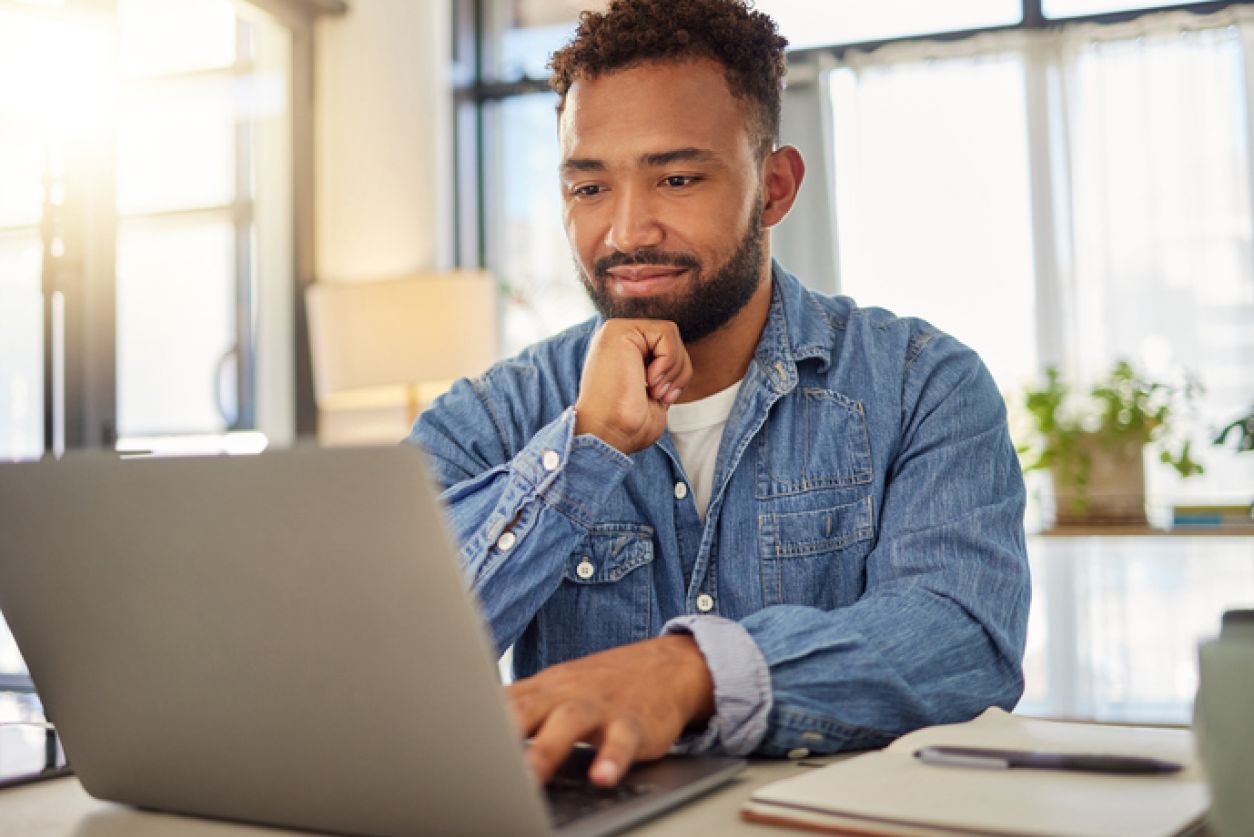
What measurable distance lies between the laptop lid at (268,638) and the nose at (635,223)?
2.62ft

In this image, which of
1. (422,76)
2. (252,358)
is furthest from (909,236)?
(252,358)

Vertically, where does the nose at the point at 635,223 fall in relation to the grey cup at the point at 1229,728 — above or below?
above

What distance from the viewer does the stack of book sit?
3.17 metres

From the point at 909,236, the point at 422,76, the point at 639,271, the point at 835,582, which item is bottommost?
the point at 835,582

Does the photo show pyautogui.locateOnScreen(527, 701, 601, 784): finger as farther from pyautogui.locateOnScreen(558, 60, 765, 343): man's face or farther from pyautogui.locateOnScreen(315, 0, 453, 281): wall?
pyautogui.locateOnScreen(315, 0, 453, 281): wall

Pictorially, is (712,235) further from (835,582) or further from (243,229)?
(243,229)

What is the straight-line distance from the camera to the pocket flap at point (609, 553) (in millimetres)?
1299

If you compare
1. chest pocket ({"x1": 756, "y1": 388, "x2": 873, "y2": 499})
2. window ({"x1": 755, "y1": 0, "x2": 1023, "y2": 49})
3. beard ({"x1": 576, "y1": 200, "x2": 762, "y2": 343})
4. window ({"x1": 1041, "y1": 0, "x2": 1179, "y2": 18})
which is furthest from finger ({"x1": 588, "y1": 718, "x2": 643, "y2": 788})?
window ({"x1": 1041, "y1": 0, "x2": 1179, "y2": 18})

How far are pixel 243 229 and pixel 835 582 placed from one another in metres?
3.34

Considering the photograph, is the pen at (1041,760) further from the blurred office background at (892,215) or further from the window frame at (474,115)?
the window frame at (474,115)

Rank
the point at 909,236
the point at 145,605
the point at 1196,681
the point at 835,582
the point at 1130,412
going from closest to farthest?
the point at 1196,681, the point at 145,605, the point at 835,582, the point at 1130,412, the point at 909,236

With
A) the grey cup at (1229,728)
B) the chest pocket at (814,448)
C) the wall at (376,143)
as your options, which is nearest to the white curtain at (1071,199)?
the wall at (376,143)

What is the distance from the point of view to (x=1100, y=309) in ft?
12.8

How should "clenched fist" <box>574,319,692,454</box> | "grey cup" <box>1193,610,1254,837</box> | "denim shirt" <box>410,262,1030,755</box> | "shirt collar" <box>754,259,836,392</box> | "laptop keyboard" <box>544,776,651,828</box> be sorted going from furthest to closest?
1. "shirt collar" <box>754,259,836,392</box>
2. "clenched fist" <box>574,319,692,454</box>
3. "denim shirt" <box>410,262,1030,755</box>
4. "laptop keyboard" <box>544,776,651,828</box>
5. "grey cup" <box>1193,610,1254,837</box>
